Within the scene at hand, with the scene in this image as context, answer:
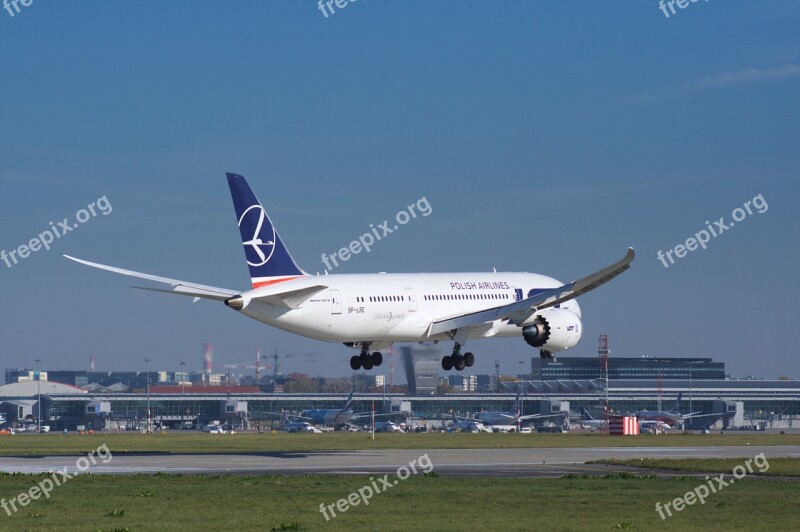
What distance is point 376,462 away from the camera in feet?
218

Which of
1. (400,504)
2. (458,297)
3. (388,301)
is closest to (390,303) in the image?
(388,301)

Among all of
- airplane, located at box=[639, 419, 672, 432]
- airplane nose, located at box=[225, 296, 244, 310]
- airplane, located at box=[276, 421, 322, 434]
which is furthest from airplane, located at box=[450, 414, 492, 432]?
airplane nose, located at box=[225, 296, 244, 310]

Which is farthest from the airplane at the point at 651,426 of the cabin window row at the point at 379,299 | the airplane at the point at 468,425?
the cabin window row at the point at 379,299

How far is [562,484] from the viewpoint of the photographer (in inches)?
1945

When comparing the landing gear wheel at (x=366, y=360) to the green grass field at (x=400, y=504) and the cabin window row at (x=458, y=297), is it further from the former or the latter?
the green grass field at (x=400, y=504)

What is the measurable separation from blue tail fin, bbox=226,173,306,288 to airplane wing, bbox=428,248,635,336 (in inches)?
423

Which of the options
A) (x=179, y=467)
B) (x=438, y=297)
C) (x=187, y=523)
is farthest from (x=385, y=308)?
(x=187, y=523)

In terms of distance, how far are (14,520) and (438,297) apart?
123 feet

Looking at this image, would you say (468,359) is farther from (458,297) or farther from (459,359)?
(458,297)

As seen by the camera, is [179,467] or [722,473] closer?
[722,473]

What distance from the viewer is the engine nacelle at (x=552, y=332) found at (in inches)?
2810

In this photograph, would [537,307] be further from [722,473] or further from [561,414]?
[561,414]

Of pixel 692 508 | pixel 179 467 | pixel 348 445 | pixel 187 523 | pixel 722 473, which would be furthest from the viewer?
pixel 348 445

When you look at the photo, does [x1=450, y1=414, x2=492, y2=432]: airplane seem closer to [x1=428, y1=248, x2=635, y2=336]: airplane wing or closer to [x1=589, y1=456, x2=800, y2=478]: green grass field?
[x1=428, y1=248, x2=635, y2=336]: airplane wing
